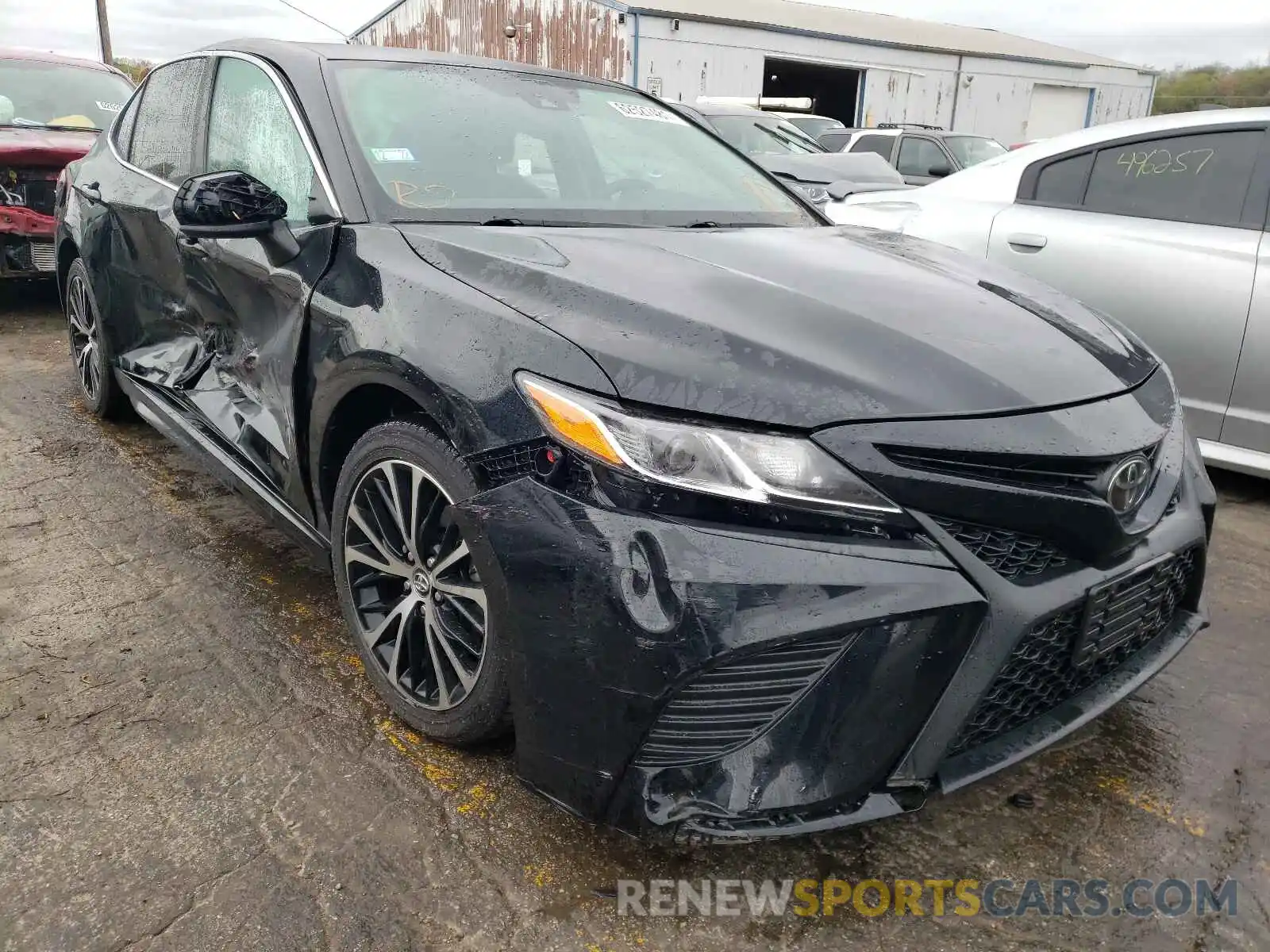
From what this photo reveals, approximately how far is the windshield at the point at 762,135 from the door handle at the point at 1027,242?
4.49 m

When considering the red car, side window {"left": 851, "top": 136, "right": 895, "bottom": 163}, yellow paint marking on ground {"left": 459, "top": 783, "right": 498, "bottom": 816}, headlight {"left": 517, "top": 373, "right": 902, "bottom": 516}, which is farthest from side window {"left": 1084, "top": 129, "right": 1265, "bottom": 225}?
side window {"left": 851, "top": 136, "right": 895, "bottom": 163}

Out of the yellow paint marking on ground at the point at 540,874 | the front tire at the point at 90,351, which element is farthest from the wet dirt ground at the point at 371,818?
the front tire at the point at 90,351

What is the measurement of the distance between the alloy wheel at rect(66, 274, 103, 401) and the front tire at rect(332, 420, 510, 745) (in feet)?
8.04

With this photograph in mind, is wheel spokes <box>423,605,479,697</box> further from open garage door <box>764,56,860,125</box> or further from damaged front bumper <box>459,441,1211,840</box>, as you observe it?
open garage door <box>764,56,860,125</box>

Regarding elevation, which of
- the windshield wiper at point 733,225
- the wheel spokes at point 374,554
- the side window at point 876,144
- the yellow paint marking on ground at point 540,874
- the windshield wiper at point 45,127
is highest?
the windshield wiper at point 733,225

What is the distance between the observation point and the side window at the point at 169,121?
3.15 metres

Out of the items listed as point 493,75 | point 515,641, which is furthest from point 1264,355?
point 515,641

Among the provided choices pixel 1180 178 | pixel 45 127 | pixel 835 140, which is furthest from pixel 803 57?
pixel 1180 178

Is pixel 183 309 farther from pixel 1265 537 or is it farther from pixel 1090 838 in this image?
pixel 1265 537

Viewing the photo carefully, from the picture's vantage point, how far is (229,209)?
7.47 ft

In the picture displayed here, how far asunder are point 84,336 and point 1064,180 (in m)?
4.37

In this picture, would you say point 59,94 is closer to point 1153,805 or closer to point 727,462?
point 727,462

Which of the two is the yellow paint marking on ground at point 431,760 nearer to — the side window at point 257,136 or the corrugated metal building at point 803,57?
the side window at point 257,136

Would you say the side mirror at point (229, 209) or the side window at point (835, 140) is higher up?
the side mirror at point (229, 209)
